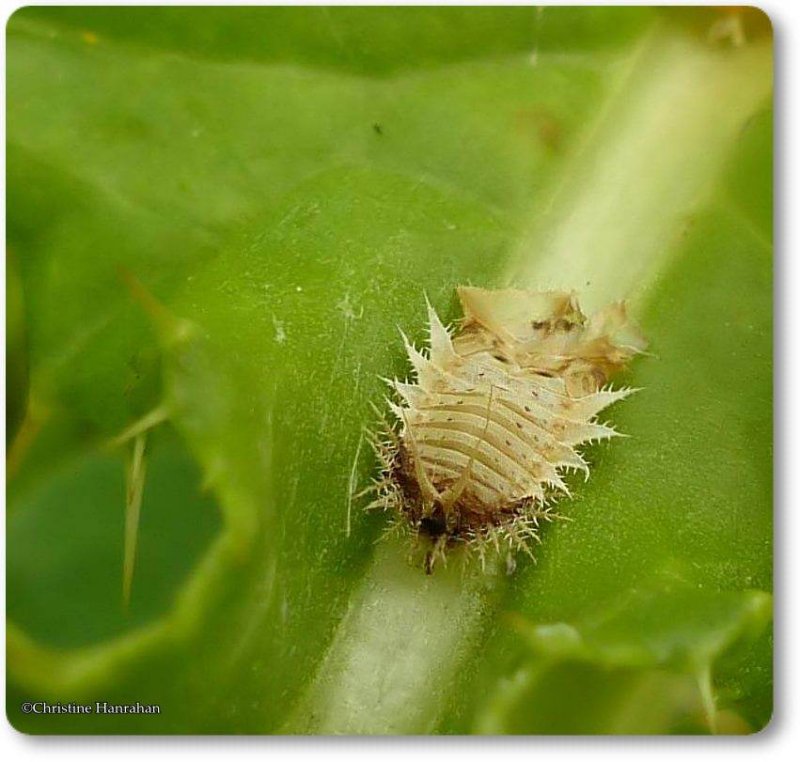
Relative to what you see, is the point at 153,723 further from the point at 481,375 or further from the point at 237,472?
the point at 481,375

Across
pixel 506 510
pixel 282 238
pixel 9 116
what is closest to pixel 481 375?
pixel 506 510

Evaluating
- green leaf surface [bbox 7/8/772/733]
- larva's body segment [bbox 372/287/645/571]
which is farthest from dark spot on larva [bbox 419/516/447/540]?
green leaf surface [bbox 7/8/772/733]

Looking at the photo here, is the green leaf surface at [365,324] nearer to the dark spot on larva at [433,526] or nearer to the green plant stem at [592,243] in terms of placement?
the green plant stem at [592,243]

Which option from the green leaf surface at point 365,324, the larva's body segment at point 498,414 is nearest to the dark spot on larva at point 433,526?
the larva's body segment at point 498,414

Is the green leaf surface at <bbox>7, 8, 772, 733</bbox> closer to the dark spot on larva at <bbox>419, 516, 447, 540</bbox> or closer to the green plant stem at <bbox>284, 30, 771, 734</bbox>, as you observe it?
the green plant stem at <bbox>284, 30, 771, 734</bbox>

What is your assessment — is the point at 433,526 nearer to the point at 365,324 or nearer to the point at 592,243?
the point at 365,324

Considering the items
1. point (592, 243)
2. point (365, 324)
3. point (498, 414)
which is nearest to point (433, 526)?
point (498, 414)

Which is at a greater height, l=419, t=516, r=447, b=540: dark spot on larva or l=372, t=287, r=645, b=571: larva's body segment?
l=372, t=287, r=645, b=571: larva's body segment
